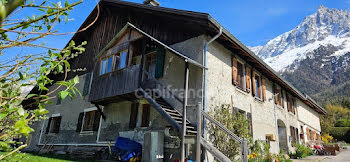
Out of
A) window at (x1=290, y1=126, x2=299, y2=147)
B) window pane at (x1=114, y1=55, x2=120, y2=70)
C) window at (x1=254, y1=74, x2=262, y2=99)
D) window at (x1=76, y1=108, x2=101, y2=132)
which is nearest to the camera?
window pane at (x1=114, y1=55, x2=120, y2=70)

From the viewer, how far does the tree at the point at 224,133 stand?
8.49 meters

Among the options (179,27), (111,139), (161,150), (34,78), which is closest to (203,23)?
(179,27)

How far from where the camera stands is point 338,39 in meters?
156

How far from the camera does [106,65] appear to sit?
36.5 ft

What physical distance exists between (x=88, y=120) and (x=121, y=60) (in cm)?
510

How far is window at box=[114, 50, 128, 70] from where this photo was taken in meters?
10.1

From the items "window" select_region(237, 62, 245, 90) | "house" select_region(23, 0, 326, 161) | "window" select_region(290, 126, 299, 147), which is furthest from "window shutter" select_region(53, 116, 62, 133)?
"window" select_region(290, 126, 299, 147)

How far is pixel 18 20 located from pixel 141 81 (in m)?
7.87

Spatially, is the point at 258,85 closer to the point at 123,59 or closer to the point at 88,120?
the point at 123,59

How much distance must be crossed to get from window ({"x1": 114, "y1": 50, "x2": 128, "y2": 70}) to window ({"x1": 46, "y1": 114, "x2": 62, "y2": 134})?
7873 mm

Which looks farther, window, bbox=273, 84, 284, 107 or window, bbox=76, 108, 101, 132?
window, bbox=273, 84, 284, 107

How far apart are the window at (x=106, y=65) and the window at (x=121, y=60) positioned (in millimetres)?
358

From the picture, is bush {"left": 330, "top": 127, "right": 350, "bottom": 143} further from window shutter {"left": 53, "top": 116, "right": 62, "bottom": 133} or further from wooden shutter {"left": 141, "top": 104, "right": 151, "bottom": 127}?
window shutter {"left": 53, "top": 116, "right": 62, "bottom": 133}

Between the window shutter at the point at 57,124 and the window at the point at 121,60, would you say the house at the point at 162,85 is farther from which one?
the window shutter at the point at 57,124
